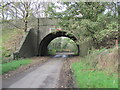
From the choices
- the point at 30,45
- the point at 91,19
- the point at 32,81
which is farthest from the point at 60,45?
the point at 32,81

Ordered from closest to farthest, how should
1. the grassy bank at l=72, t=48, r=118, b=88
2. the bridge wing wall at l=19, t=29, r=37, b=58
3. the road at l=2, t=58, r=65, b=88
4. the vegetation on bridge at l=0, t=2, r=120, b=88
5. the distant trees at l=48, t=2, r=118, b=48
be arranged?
the grassy bank at l=72, t=48, r=118, b=88, the road at l=2, t=58, r=65, b=88, the vegetation on bridge at l=0, t=2, r=120, b=88, the distant trees at l=48, t=2, r=118, b=48, the bridge wing wall at l=19, t=29, r=37, b=58

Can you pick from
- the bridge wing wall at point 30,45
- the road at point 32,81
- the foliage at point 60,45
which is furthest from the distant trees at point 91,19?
the foliage at point 60,45

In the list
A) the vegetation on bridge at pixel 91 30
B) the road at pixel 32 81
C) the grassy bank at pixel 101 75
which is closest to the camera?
the grassy bank at pixel 101 75

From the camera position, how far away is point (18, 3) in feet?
Answer: 63.9

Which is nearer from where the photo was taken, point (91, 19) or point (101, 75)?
point (101, 75)

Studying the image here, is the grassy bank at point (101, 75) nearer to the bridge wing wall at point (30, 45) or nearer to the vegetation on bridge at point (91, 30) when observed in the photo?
the vegetation on bridge at point (91, 30)

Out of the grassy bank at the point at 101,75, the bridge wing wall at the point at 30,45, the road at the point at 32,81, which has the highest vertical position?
the bridge wing wall at the point at 30,45

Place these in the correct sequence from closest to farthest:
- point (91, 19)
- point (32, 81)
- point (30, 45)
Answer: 1. point (32, 81)
2. point (91, 19)
3. point (30, 45)

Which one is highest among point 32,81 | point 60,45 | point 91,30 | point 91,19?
Answer: point 91,19

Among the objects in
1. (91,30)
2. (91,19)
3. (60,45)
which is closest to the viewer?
(91,30)

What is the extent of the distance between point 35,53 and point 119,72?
17400mm

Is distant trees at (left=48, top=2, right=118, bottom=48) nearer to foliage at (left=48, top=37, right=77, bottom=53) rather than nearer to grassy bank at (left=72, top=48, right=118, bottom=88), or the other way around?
grassy bank at (left=72, top=48, right=118, bottom=88)

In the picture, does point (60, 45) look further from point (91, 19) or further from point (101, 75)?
point (101, 75)

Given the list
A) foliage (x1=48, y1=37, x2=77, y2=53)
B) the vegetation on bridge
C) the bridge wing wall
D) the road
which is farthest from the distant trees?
foliage (x1=48, y1=37, x2=77, y2=53)
